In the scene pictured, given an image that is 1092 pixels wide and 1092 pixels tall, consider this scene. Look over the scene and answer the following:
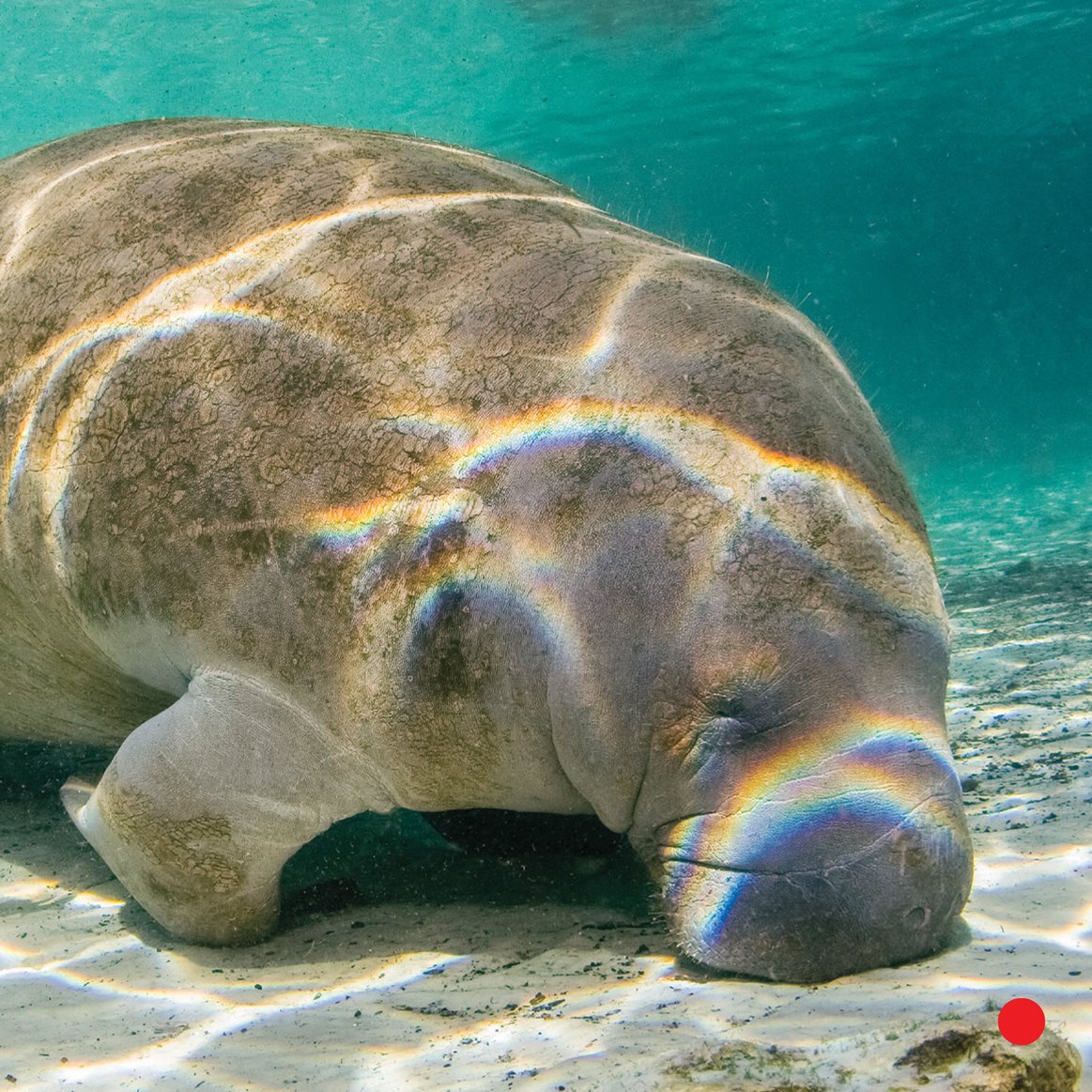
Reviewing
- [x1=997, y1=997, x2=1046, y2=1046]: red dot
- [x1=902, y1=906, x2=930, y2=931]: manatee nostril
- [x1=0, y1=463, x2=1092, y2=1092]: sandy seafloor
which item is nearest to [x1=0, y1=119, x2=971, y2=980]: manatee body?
[x1=902, y1=906, x2=930, y2=931]: manatee nostril

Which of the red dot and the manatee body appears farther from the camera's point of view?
the manatee body

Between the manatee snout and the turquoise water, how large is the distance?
45.6 inches

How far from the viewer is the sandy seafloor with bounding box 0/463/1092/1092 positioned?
1.86m

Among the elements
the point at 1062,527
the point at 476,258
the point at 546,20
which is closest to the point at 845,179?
the point at 546,20

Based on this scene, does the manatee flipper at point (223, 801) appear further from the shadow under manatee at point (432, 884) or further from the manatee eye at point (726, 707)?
the manatee eye at point (726, 707)


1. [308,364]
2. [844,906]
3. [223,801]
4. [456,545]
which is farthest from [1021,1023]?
[308,364]

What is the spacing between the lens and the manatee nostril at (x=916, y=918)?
84.7 inches

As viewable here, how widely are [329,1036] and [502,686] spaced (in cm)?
81

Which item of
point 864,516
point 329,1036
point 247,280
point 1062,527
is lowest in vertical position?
point 1062,527

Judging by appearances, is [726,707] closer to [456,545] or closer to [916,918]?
[916,918]

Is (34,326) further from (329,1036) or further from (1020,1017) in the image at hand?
(1020,1017)

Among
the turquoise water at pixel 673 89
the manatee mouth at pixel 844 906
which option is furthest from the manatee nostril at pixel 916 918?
the turquoise water at pixel 673 89

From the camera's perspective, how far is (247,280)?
9.66 feet

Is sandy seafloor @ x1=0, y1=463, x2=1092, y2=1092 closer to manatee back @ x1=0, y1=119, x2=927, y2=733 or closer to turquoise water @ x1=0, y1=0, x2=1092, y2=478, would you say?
manatee back @ x1=0, y1=119, x2=927, y2=733
